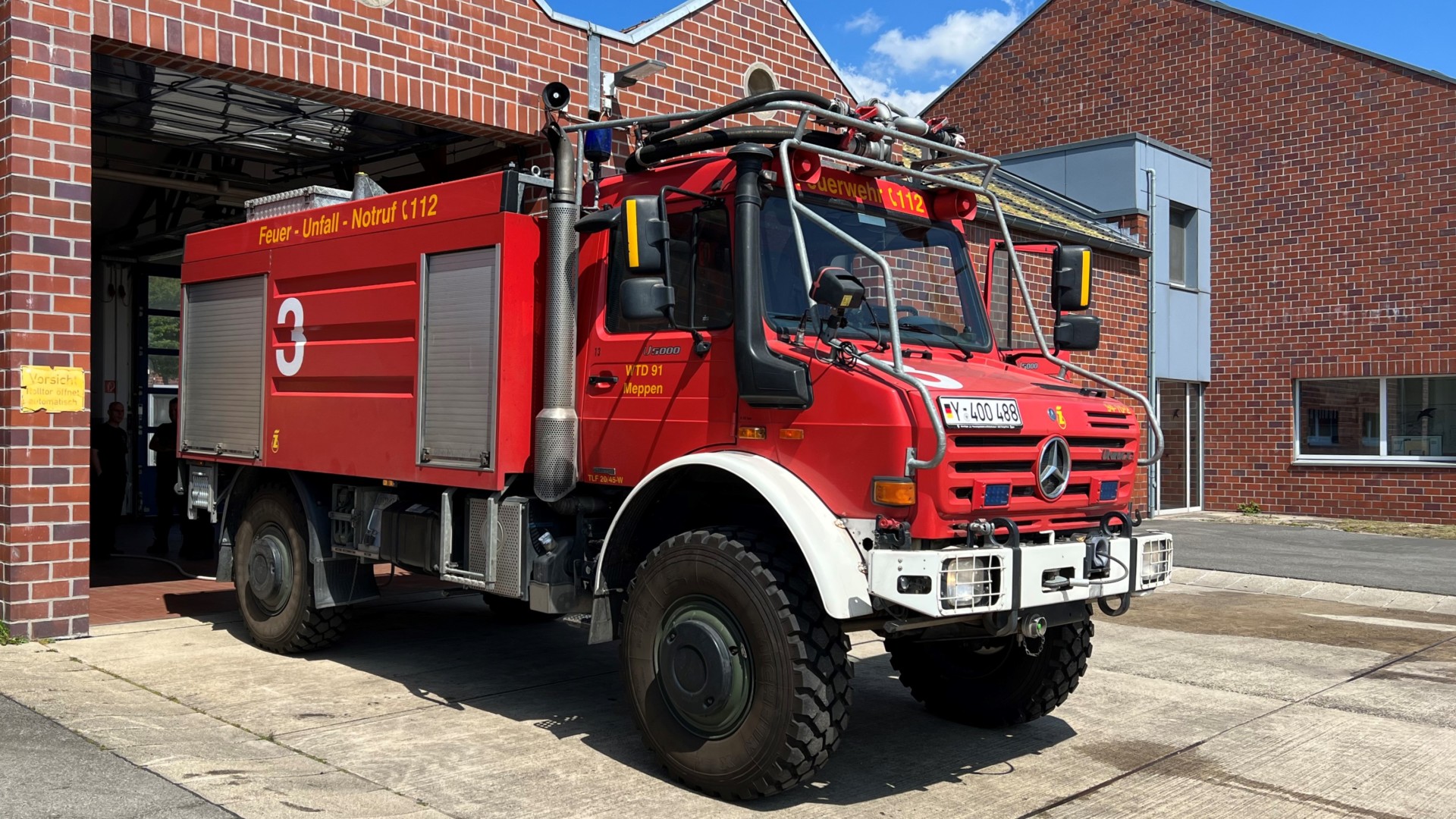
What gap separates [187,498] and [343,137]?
394 cm

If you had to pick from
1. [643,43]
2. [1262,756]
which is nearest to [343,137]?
[643,43]

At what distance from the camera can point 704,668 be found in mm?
5281

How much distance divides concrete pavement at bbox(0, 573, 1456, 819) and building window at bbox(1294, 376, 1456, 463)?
12056 millimetres

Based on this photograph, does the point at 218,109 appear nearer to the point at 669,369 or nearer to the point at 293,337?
the point at 293,337

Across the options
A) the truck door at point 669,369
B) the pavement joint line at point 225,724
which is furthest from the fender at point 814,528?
the pavement joint line at point 225,724

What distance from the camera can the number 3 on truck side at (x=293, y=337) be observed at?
8039 millimetres

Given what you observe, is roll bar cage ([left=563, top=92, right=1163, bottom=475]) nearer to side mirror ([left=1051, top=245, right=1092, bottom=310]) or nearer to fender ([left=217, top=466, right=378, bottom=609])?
side mirror ([left=1051, top=245, right=1092, bottom=310])

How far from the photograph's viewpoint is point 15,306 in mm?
8047

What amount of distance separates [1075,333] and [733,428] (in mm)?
2160

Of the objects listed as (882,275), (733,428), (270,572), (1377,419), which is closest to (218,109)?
(270,572)

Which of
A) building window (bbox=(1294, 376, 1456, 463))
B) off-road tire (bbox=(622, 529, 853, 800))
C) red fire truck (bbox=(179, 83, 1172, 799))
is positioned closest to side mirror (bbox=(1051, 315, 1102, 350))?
red fire truck (bbox=(179, 83, 1172, 799))

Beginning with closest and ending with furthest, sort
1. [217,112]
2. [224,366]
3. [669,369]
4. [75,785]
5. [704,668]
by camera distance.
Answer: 1. [75,785]
2. [704,668]
3. [669,369]
4. [224,366]
5. [217,112]

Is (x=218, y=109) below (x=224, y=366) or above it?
above

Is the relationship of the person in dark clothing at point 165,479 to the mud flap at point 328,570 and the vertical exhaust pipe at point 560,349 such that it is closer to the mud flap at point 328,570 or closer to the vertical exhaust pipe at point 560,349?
the mud flap at point 328,570
